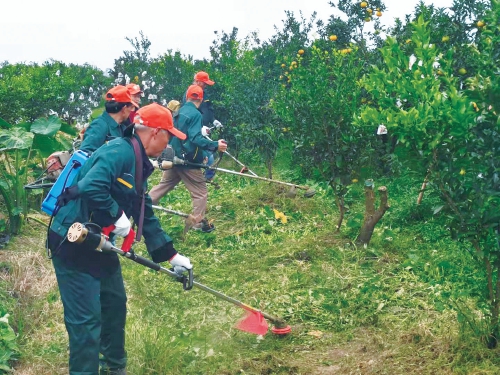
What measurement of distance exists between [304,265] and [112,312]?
265cm

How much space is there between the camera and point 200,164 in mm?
7828

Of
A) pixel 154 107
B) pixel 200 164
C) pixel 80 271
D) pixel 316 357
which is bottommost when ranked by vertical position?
pixel 316 357

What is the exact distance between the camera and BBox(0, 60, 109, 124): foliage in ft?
32.4

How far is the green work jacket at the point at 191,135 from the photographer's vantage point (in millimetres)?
7684

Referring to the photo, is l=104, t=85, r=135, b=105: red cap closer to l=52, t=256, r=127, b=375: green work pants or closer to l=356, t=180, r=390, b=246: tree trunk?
l=52, t=256, r=127, b=375: green work pants

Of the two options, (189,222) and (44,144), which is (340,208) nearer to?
(189,222)

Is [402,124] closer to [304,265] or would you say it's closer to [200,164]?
[304,265]

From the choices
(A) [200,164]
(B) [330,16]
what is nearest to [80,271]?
(A) [200,164]

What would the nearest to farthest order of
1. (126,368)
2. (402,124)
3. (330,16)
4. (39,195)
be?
1. (402,124)
2. (126,368)
3. (39,195)
4. (330,16)

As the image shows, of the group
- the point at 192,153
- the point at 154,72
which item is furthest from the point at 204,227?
the point at 154,72

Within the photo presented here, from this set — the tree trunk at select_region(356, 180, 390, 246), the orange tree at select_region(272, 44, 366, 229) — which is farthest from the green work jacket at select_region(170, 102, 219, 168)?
the tree trunk at select_region(356, 180, 390, 246)

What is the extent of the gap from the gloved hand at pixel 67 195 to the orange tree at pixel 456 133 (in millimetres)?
2026

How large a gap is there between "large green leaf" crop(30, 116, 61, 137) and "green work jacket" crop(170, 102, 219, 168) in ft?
4.88

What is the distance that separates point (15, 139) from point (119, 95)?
2.19 meters
